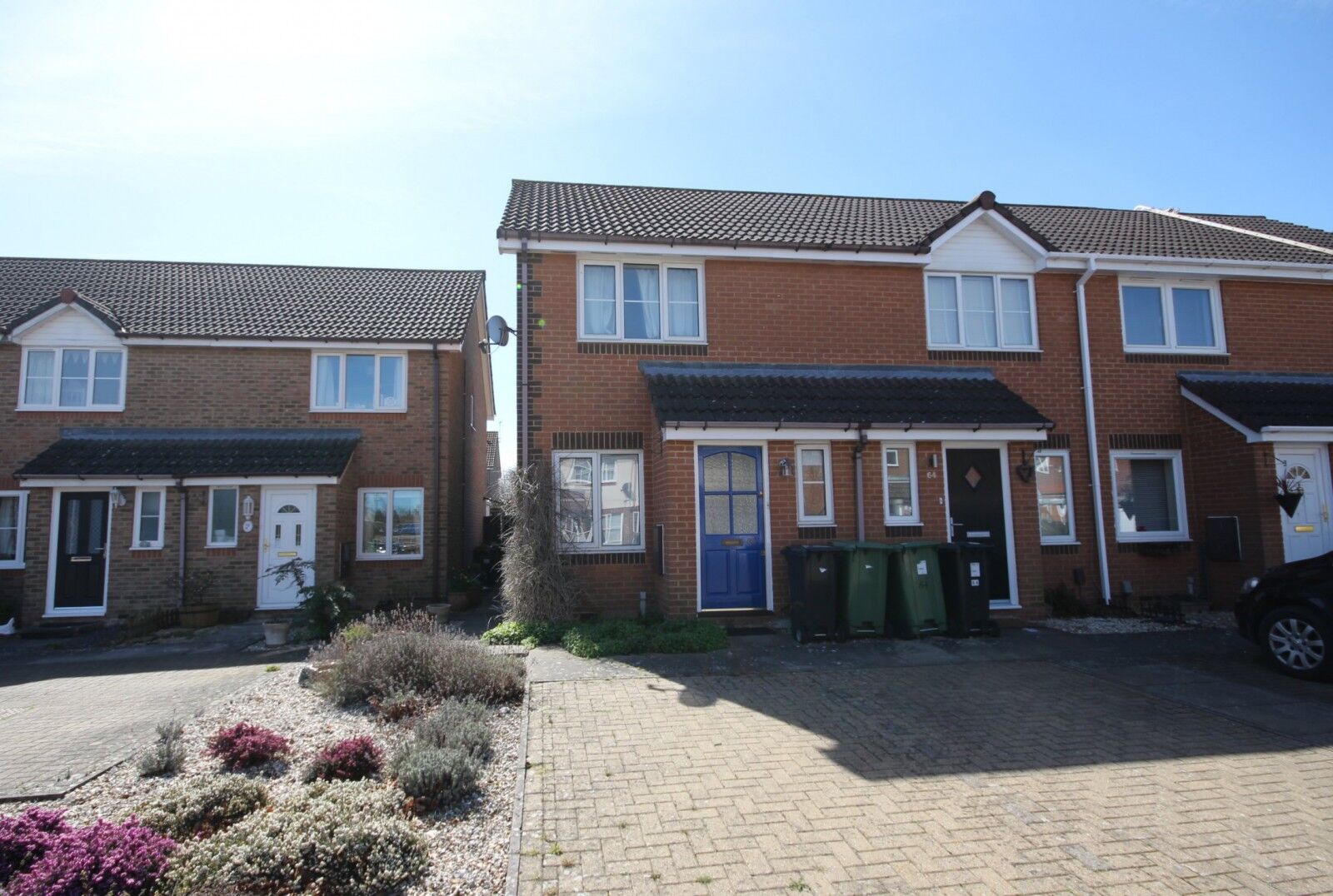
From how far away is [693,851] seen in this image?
158 inches

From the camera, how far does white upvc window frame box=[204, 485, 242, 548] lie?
46.9ft

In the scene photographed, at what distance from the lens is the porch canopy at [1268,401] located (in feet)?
36.6

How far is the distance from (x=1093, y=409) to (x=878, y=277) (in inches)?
169

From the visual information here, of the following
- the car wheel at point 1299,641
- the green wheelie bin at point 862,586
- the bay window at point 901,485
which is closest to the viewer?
the car wheel at point 1299,641

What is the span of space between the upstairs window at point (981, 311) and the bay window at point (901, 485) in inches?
103

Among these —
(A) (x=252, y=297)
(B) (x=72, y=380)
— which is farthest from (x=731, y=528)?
(B) (x=72, y=380)

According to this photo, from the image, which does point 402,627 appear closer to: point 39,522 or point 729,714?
point 729,714

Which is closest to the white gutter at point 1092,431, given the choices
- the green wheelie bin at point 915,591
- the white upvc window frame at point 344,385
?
the green wheelie bin at point 915,591

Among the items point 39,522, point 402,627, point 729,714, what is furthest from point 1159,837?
point 39,522

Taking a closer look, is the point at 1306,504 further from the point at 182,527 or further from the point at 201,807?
the point at 182,527

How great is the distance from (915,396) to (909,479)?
1.28m

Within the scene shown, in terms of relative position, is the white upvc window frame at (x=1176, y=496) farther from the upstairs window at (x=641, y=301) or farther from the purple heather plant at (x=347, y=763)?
the purple heather plant at (x=347, y=763)

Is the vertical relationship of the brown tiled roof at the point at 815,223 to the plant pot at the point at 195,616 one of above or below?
above

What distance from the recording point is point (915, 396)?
11.3 meters
